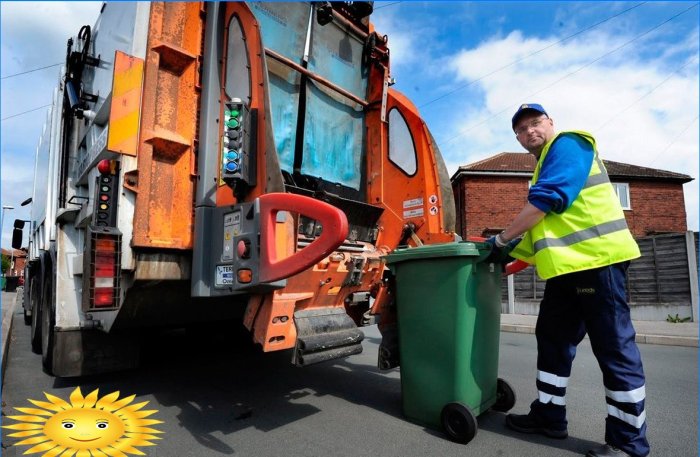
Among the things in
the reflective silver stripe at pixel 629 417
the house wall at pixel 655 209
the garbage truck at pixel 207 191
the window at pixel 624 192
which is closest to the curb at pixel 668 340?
the garbage truck at pixel 207 191

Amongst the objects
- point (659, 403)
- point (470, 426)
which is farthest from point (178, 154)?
point (659, 403)

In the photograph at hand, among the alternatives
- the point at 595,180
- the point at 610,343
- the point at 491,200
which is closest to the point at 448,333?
the point at 610,343

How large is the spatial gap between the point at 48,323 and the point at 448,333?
11.2ft

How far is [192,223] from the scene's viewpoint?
2.70 metres

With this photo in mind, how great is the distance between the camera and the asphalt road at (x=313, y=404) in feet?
7.93

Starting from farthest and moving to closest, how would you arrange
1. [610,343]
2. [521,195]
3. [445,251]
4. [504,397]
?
[521,195]
[504,397]
[445,251]
[610,343]

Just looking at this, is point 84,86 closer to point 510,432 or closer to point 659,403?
point 510,432

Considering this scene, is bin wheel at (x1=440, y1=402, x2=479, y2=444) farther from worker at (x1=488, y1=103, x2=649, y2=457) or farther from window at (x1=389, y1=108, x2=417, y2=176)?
window at (x1=389, y1=108, x2=417, y2=176)

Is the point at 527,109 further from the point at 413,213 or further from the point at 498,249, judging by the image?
the point at 413,213

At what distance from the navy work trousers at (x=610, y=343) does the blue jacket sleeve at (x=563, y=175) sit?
0.41 metres

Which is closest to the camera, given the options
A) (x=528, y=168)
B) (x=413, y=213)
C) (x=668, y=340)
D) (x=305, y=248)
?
(x=305, y=248)

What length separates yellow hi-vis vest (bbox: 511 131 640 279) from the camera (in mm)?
2268

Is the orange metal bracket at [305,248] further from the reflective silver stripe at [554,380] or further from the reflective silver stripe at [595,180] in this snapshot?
the reflective silver stripe at [554,380]

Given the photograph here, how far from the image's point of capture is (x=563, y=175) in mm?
2314
